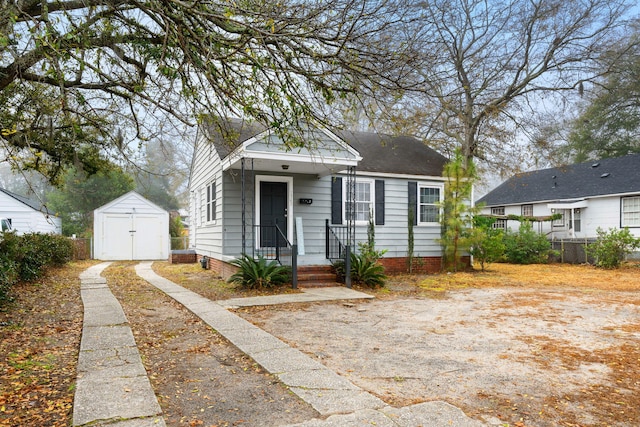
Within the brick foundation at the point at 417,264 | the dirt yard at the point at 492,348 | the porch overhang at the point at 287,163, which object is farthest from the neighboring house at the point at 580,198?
the dirt yard at the point at 492,348

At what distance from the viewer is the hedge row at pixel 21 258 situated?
7175mm

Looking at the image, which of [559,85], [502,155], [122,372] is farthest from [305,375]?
[559,85]

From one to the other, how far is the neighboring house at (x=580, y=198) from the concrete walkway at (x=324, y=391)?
13780 mm

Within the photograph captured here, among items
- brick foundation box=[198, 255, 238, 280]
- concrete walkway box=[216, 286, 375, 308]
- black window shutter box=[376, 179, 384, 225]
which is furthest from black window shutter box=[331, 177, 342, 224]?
brick foundation box=[198, 255, 238, 280]

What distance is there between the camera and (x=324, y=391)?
11.2 ft

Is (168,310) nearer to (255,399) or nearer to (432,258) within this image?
(255,399)

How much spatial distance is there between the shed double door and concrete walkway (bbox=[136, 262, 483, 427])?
622 inches

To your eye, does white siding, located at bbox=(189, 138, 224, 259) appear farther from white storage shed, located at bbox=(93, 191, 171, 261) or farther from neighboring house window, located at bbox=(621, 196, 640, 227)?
neighboring house window, located at bbox=(621, 196, 640, 227)

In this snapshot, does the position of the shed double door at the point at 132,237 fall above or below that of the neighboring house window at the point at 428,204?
below

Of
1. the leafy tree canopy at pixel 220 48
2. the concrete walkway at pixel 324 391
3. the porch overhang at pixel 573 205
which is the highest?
the leafy tree canopy at pixel 220 48

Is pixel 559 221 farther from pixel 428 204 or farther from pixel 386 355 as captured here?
pixel 386 355

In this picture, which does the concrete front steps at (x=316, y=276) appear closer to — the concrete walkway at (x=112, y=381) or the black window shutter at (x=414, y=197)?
the black window shutter at (x=414, y=197)

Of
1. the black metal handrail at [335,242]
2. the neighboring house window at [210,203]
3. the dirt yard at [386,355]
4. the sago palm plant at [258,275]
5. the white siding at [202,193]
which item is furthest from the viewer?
the neighboring house window at [210,203]

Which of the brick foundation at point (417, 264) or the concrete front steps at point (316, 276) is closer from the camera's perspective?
the concrete front steps at point (316, 276)
